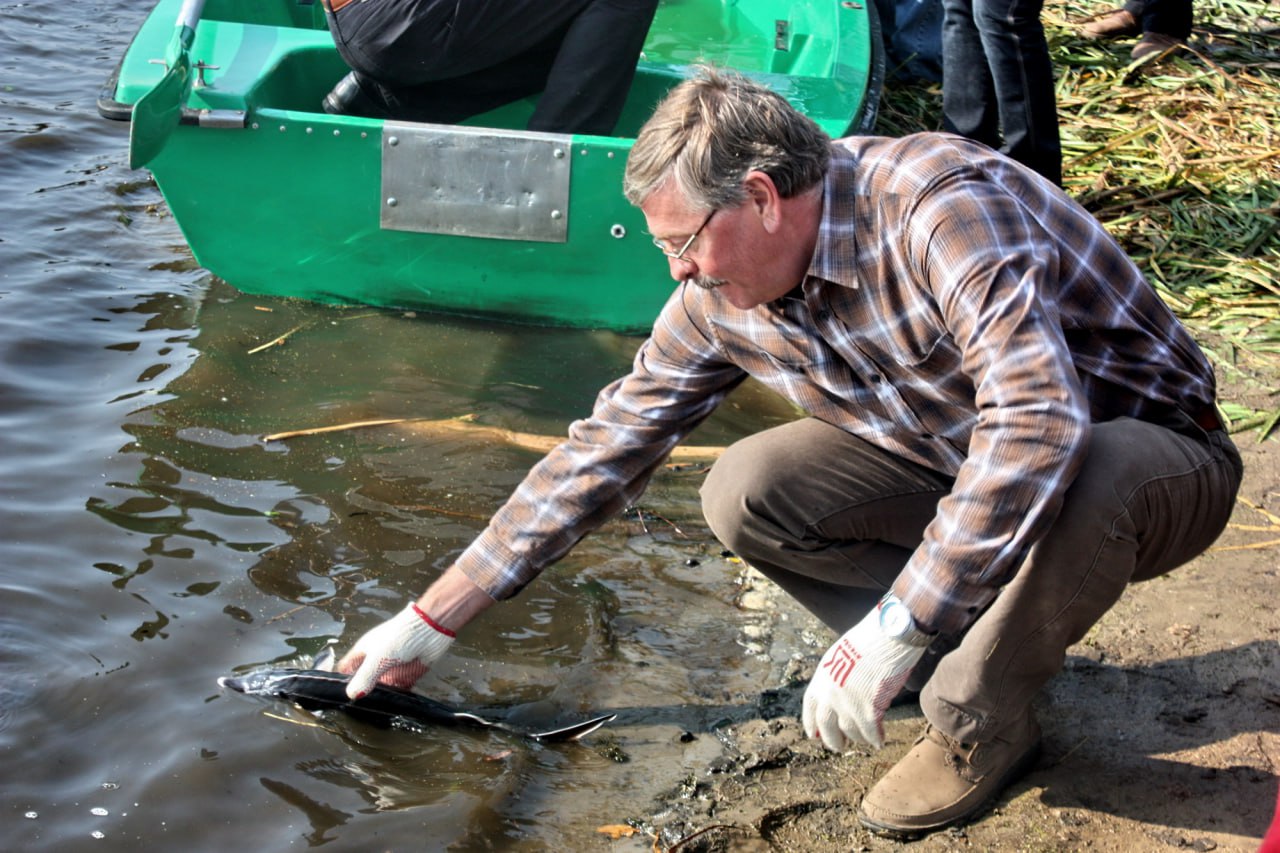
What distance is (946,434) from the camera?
2330mm

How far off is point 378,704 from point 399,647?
0.67 feet

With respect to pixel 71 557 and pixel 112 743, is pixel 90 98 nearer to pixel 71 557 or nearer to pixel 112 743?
pixel 71 557

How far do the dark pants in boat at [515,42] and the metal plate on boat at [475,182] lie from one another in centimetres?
32

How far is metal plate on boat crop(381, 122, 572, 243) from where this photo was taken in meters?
3.81

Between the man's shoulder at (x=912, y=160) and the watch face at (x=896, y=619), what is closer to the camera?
the watch face at (x=896, y=619)

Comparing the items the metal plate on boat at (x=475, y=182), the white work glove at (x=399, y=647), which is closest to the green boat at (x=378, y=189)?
the metal plate on boat at (x=475, y=182)

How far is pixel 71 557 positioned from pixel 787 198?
2.07 m

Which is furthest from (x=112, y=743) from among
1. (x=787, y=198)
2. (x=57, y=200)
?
(x=57, y=200)

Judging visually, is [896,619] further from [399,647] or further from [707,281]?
[399,647]

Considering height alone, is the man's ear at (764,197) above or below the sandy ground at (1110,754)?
above

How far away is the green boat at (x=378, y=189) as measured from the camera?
382 cm

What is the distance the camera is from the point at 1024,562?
6.91 feet

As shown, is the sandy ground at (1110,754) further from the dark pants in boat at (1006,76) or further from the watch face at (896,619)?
the dark pants in boat at (1006,76)

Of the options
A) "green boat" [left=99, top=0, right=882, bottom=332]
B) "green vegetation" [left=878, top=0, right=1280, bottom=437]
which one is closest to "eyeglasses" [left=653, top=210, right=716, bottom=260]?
"green boat" [left=99, top=0, right=882, bottom=332]
